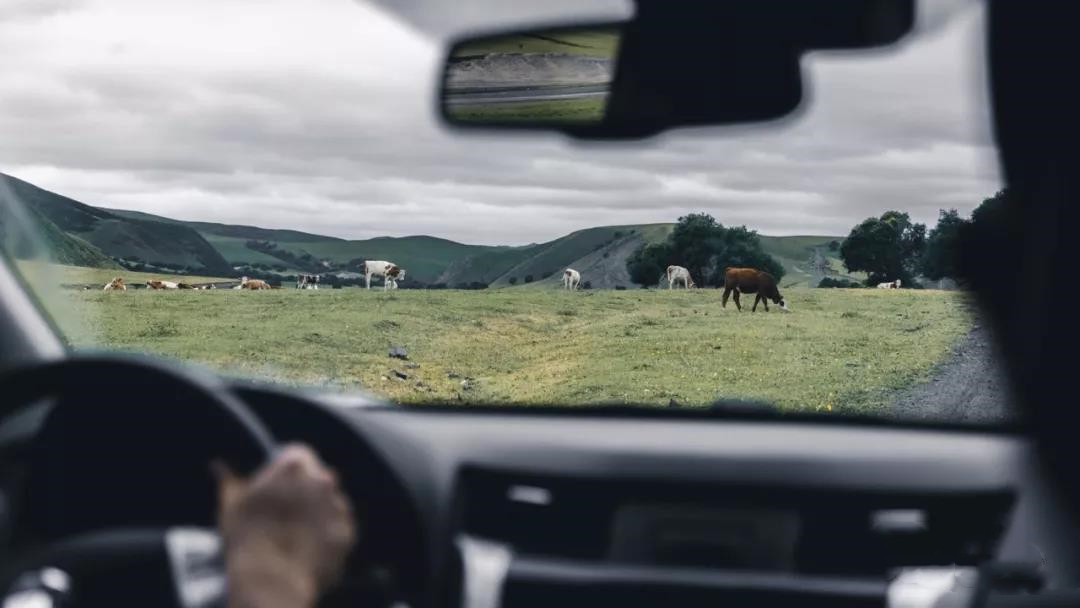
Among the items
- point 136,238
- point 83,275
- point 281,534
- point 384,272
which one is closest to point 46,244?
point 83,275

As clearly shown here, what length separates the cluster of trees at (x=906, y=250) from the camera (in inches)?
165

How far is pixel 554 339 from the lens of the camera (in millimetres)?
6352

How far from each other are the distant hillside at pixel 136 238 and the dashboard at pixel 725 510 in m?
1.77

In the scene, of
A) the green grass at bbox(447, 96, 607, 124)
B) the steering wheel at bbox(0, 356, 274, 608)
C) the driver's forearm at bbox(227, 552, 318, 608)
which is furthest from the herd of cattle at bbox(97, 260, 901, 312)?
the driver's forearm at bbox(227, 552, 318, 608)

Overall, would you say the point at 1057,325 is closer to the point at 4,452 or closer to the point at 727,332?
the point at 4,452

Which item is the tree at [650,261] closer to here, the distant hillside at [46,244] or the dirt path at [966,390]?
the dirt path at [966,390]

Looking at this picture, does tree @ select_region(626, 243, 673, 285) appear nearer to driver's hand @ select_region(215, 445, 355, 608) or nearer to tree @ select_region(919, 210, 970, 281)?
tree @ select_region(919, 210, 970, 281)

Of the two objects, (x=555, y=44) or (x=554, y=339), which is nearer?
(x=555, y=44)

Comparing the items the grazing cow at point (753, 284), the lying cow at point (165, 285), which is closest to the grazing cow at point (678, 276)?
the grazing cow at point (753, 284)

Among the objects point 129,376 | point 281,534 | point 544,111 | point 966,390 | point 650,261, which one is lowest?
point 281,534

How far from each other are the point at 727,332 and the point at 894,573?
3177 millimetres

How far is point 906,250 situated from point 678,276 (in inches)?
32.5

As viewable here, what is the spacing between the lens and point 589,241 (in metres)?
5.02

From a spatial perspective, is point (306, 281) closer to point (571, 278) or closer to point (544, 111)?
point (571, 278)
